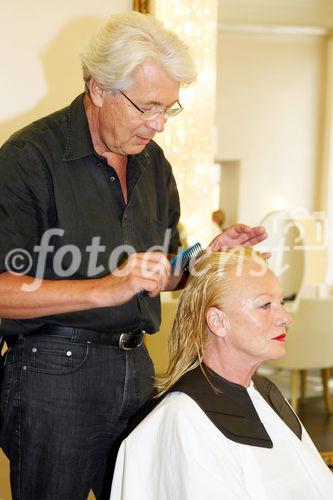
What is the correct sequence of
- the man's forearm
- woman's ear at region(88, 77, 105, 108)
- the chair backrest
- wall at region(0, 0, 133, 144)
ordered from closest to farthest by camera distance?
the man's forearm
woman's ear at region(88, 77, 105, 108)
wall at region(0, 0, 133, 144)
the chair backrest

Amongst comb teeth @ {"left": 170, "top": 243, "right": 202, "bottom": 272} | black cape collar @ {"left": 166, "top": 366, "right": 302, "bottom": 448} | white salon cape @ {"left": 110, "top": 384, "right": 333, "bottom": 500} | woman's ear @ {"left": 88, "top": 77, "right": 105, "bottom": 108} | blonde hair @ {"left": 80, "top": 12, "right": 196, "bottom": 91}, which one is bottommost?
white salon cape @ {"left": 110, "top": 384, "right": 333, "bottom": 500}

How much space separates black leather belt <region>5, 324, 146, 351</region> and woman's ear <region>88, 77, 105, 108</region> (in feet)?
1.51

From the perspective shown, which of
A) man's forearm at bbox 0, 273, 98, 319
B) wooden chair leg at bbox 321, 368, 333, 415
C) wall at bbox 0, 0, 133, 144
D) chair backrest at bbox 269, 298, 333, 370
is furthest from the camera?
wooden chair leg at bbox 321, 368, 333, 415

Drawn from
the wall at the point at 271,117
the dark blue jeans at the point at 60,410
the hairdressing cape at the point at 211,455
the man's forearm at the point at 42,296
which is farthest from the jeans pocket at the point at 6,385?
the wall at the point at 271,117

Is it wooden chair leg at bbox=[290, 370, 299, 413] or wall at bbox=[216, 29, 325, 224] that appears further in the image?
wall at bbox=[216, 29, 325, 224]

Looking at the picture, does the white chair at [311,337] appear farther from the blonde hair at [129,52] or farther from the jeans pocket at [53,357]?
the blonde hair at [129,52]

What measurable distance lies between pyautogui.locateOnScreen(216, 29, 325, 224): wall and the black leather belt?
124 inches

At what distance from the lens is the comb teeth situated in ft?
4.99

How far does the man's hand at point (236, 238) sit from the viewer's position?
5.13 ft

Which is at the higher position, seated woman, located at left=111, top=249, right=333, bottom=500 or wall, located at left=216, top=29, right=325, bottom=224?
wall, located at left=216, top=29, right=325, bottom=224

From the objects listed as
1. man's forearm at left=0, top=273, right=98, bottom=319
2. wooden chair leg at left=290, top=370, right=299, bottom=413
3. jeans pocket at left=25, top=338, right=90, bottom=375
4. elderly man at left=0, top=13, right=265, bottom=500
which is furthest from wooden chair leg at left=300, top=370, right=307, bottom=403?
man's forearm at left=0, top=273, right=98, bottom=319

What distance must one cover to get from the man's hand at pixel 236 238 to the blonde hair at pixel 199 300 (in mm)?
34

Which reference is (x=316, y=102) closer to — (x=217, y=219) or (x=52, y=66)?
(x=217, y=219)

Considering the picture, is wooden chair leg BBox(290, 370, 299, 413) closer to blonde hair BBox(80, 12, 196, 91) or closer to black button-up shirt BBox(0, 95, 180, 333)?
black button-up shirt BBox(0, 95, 180, 333)
